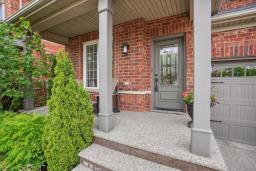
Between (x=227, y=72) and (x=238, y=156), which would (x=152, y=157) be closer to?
(x=238, y=156)

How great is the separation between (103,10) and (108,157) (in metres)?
2.37

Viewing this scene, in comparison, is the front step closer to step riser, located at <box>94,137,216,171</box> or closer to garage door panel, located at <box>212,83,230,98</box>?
step riser, located at <box>94,137,216,171</box>

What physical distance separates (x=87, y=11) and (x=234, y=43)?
130 inches

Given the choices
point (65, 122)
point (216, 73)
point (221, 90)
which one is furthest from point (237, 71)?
point (65, 122)

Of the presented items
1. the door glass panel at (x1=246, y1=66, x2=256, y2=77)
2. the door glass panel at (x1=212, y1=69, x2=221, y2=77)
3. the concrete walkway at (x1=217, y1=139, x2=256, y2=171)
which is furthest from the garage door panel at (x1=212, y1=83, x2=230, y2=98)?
the concrete walkway at (x1=217, y1=139, x2=256, y2=171)

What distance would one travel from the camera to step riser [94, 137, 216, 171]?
1662mm

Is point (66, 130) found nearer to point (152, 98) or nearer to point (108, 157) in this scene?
point (108, 157)

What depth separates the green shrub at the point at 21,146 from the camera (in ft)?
7.05

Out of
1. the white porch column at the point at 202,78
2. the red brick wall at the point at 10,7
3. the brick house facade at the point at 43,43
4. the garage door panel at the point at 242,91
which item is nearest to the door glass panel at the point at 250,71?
the garage door panel at the point at 242,91

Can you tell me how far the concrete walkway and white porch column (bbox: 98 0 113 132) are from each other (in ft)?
7.54

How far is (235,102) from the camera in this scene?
3.37 m

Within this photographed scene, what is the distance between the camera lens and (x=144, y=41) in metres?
3.92

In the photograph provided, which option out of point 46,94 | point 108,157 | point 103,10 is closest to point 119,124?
point 108,157

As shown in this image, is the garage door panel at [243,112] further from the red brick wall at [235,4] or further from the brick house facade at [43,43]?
the brick house facade at [43,43]
